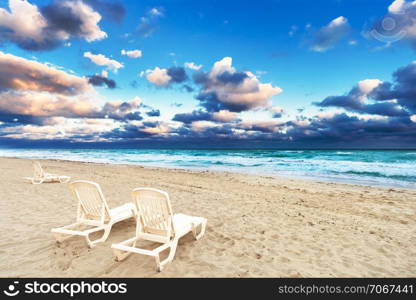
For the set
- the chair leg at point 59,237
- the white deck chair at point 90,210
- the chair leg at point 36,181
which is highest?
the white deck chair at point 90,210

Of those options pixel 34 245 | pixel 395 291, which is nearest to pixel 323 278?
pixel 395 291

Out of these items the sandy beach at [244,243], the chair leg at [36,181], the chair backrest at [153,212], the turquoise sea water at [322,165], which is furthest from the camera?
the turquoise sea water at [322,165]

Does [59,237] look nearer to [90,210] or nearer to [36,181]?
[90,210]

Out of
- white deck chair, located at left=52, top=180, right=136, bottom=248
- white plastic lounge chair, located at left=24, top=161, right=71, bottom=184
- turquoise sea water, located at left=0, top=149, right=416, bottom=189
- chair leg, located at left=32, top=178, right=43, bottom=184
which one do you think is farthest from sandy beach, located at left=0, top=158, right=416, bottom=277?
turquoise sea water, located at left=0, top=149, right=416, bottom=189

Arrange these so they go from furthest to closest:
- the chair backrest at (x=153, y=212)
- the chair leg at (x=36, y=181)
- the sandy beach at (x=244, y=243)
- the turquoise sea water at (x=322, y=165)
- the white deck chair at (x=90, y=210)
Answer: the turquoise sea water at (x=322, y=165) < the chair leg at (x=36, y=181) < the white deck chair at (x=90, y=210) < the chair backrest at (x=153, y=212) < the sandy beach at (x=244, y=243)

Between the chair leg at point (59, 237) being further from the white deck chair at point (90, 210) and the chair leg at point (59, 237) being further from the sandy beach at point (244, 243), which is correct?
the sandy beach at point (244, 243)

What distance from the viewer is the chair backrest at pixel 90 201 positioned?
4.49 meters

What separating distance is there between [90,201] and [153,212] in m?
1.54

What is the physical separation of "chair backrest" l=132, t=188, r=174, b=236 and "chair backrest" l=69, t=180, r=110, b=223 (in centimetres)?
90

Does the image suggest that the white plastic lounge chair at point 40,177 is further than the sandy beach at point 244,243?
Yes

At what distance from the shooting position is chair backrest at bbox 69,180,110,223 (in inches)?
177

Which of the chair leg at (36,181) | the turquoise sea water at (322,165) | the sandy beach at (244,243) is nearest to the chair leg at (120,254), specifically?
the sandy beach at (244,243)

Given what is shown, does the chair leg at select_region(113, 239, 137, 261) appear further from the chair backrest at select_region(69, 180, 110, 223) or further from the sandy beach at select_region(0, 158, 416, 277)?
the chair backrest at select_region(69, 180, 110, 223)

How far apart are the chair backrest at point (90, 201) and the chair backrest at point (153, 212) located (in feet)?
2.94
